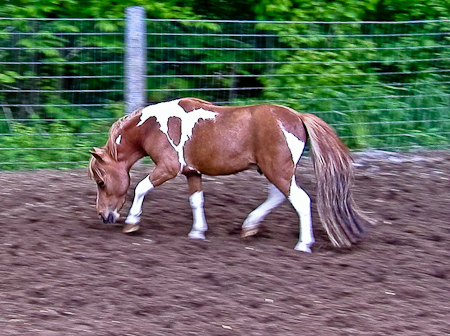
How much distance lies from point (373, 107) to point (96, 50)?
331 centimetres

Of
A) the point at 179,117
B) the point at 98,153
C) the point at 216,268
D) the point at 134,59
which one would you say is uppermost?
the point at 134,59

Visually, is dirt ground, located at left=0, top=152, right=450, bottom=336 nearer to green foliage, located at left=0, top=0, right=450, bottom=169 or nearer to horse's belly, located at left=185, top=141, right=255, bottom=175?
horse's belly, located at left=185, top=141, right=255, bottom=175

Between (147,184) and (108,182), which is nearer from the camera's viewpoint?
(147,184)

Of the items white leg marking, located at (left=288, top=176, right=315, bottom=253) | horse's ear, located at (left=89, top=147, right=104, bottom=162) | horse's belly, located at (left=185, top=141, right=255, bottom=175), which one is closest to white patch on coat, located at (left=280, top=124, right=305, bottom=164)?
white leg marking, located at (left=288, top=176, right=315, bottom=253)

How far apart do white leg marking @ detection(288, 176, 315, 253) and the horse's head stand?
1.32m

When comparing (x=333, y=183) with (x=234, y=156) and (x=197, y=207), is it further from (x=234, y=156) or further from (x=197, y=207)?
(x=197, y=207)

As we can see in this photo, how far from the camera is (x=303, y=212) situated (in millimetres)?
5184

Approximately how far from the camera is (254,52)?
832 centimetres

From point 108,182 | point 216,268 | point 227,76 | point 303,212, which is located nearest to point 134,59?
point 227,76

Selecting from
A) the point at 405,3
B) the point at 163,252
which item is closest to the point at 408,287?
the point at 163,252

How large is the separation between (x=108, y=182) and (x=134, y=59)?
221cm

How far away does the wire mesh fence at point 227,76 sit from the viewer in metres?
7.71

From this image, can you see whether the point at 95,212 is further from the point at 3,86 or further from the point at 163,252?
the point at 3,86

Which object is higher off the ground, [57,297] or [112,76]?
[112,76]
